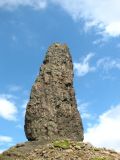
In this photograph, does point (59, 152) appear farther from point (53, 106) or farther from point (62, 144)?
point (53, 106)

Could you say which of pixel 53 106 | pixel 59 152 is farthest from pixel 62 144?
pixel 53 106

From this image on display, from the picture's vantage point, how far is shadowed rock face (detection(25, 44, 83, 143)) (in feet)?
145

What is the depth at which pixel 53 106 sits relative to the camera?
45.3 metres

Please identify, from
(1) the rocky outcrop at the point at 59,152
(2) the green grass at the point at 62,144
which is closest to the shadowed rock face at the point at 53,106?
(1) the rocky outcrop at the point at 59,152

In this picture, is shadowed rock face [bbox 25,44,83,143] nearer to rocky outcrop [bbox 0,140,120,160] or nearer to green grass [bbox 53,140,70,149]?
rocky outcrop [bbox 0,140,120,160]

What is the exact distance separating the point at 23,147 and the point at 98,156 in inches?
238

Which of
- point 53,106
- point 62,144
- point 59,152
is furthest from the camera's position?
point 53,106

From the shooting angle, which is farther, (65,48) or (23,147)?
(65,48)

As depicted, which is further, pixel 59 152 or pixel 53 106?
pixel 53 106

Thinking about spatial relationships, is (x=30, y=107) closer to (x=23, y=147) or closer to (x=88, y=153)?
(x=23, y=147)

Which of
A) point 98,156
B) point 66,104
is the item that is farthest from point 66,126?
point 98,156

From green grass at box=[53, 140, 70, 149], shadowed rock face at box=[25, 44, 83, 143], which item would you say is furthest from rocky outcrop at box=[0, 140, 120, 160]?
shadowed rock face at box=[25, 44, 83, 143]

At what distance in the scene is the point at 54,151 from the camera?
41375 millimetres

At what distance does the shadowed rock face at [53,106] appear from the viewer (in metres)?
44.3
